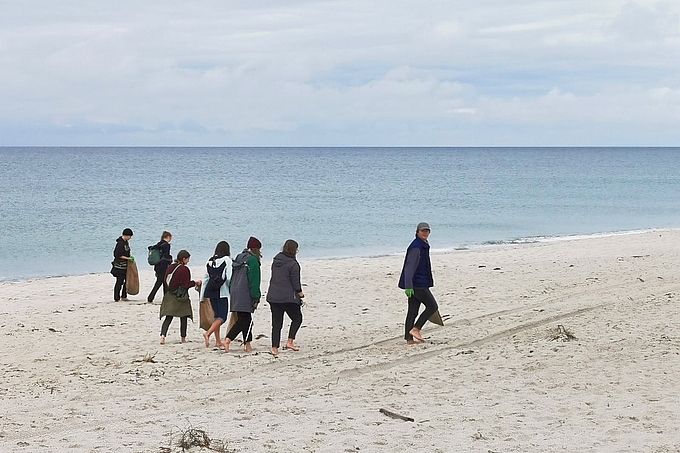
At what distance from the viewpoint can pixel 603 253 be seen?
23891mm

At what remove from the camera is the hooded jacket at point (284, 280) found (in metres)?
10.6

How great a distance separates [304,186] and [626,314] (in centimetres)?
6239

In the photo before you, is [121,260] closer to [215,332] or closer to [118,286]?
[118,286]

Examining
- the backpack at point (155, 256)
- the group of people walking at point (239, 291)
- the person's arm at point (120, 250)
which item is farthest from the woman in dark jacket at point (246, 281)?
the person's arm at point (120, 250)

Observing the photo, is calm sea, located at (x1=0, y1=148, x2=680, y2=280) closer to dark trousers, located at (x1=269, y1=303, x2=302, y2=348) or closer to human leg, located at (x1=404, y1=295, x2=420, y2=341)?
dark trousers, located at (x1=269, y1=303, x2=302, y2=348)

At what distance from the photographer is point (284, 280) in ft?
34.9

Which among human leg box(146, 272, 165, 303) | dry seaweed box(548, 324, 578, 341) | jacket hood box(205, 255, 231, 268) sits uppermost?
jacket hood box(205, 255, 231, 268)

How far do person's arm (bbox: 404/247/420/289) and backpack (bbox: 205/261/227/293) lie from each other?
240 centimetres

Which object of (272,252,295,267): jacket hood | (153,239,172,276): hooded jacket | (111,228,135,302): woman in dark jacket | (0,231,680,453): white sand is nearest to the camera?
(0,231,680,453): white sand

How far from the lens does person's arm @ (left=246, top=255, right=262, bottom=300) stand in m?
10.8

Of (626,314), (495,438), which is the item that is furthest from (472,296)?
(495,438)

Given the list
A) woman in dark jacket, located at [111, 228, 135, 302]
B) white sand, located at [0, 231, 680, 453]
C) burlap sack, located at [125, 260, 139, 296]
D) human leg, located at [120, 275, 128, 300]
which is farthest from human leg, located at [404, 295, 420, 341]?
human leg, located at [120, 275, 128, 300]

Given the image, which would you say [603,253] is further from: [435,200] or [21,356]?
[435,200]

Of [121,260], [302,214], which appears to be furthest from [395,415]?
[302,214]
